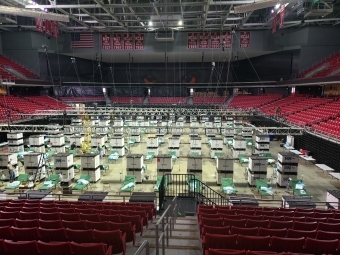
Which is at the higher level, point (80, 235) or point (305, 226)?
point (80, 235)

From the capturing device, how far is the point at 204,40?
115 feet

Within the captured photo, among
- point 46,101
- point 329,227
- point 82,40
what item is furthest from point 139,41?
point 329,227

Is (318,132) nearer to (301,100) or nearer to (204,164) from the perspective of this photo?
(204,164)

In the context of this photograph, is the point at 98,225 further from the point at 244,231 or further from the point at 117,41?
the point at 117,41

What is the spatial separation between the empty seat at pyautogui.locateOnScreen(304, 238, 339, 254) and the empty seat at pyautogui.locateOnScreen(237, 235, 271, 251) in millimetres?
742

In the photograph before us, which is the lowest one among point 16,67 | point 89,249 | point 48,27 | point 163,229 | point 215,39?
point 163,229

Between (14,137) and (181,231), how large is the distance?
19452mm

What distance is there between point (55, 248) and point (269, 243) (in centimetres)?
394

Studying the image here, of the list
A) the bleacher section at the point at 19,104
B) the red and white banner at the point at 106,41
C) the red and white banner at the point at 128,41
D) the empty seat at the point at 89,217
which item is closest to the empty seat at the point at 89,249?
the empty seat at the point at 89,217

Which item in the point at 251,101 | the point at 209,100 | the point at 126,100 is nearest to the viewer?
the point at 251,101

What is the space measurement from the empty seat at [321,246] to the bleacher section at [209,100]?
37.8 metres

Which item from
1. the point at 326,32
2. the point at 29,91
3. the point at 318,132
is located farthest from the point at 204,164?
the point at 29,91

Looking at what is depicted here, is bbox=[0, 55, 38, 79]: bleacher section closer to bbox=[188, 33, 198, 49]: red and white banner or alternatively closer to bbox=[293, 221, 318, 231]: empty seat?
bbox=[188, 33, 198, 49]: red and white banner

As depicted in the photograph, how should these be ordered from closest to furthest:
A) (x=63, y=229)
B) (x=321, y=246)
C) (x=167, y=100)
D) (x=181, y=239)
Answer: (x=321, y=246), (x=63, y=229), (x=181, y=239), (x=167, y=100)
